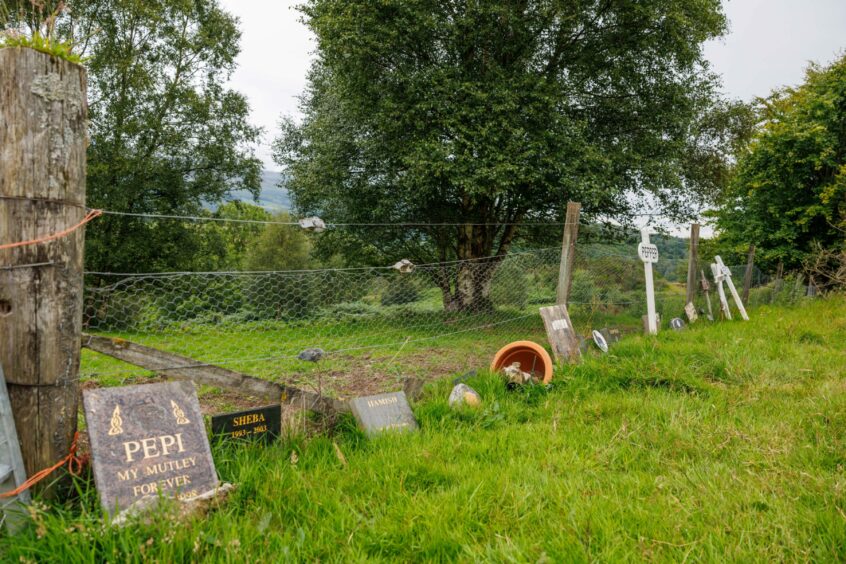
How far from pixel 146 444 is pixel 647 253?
7.32 m

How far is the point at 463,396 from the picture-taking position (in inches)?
179

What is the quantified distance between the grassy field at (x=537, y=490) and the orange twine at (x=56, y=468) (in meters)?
0.13

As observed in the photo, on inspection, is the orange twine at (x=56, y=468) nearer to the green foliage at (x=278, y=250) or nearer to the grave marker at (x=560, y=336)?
the grave marker at (x=560, y=336)

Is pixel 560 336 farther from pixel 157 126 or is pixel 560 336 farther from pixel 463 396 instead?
pixel 157 126

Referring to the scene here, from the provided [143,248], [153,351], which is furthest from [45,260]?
[143,248]

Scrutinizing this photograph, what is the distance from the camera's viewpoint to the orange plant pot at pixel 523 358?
5.57m

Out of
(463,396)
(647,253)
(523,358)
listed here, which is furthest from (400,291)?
(463,396)

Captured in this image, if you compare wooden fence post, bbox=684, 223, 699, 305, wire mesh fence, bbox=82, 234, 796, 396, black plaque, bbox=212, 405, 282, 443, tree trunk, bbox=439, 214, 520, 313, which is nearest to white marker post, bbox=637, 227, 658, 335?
wire mesh fence, bbox=82, 234, 796, 396

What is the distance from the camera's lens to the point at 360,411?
394cm

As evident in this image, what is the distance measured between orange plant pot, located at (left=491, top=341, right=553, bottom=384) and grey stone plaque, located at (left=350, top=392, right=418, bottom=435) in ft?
5.31

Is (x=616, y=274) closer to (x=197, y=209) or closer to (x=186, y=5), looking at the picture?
(x=197, y=209)

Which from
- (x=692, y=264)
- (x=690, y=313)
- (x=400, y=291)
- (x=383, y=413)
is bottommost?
(x=383, y=413)

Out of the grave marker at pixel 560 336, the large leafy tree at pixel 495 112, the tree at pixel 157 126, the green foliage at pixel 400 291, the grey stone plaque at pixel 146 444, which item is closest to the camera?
the grey stone plaque at pixel 146 444

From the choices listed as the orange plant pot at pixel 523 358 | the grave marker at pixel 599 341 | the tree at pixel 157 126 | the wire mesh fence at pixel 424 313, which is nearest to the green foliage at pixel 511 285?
the wire mesh fence at pixel 424 313
